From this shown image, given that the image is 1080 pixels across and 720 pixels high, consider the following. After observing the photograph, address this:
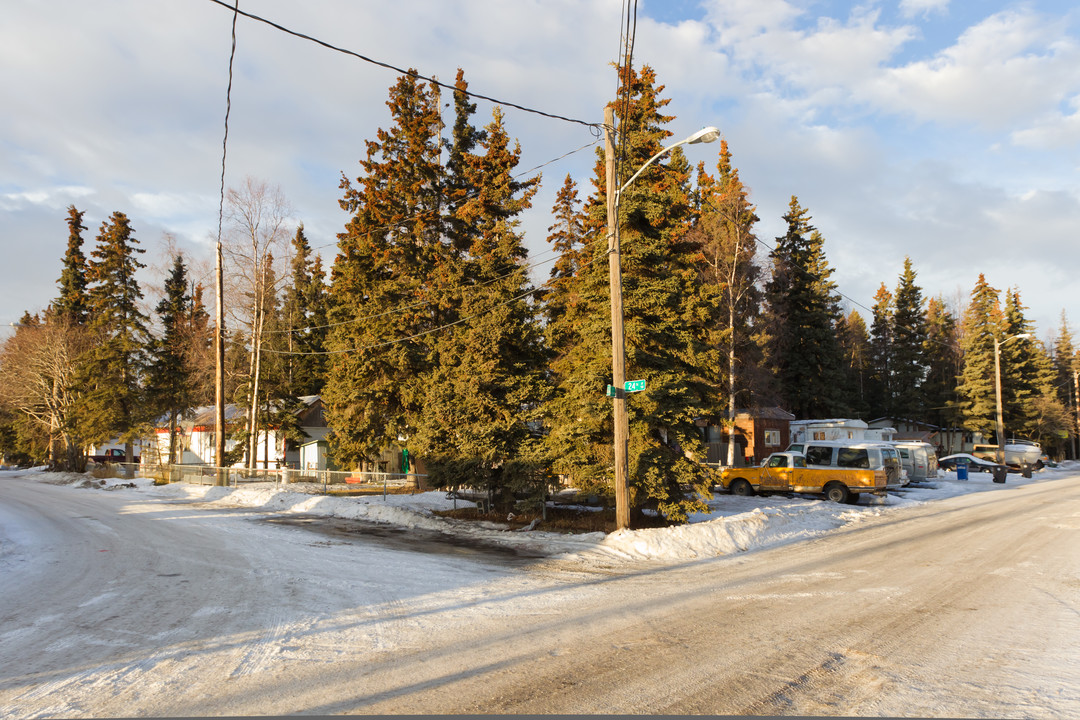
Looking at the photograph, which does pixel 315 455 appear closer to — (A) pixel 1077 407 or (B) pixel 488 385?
(B) pixel 488 385

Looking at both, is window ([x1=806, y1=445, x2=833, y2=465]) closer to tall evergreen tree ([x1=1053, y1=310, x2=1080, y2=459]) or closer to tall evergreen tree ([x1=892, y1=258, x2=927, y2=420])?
tall evergreen tree ([x1=892, y1=258, x2=927, y2=420])

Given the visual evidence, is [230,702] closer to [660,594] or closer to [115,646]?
[115,646]

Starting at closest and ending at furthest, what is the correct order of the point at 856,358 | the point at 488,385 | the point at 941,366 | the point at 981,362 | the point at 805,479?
the point at 488,385 < the point at 805,479 < the point at 981,362 < the point at 941,366 < the point at 856,358

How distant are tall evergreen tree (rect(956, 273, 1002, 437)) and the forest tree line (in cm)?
26

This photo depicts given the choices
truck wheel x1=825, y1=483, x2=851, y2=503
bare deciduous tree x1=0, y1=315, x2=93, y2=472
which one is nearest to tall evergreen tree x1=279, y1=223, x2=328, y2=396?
bare deciduous tree x1=0, y1=315, x2=93, y2=472

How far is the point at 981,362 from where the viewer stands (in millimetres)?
59312

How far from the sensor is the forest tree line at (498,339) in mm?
16359

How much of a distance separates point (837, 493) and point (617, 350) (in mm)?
14194

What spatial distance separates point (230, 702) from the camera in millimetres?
4863

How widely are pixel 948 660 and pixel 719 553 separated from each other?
6975 millimetres

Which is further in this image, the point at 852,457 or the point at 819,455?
the point at 819,455

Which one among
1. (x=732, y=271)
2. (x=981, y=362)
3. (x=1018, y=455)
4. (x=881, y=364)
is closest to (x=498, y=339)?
(x=732, y=271)

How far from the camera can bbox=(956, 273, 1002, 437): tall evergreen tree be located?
5859cm

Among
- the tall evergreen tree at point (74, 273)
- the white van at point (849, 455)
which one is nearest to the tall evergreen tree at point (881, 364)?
the white van at point (849, 455)
